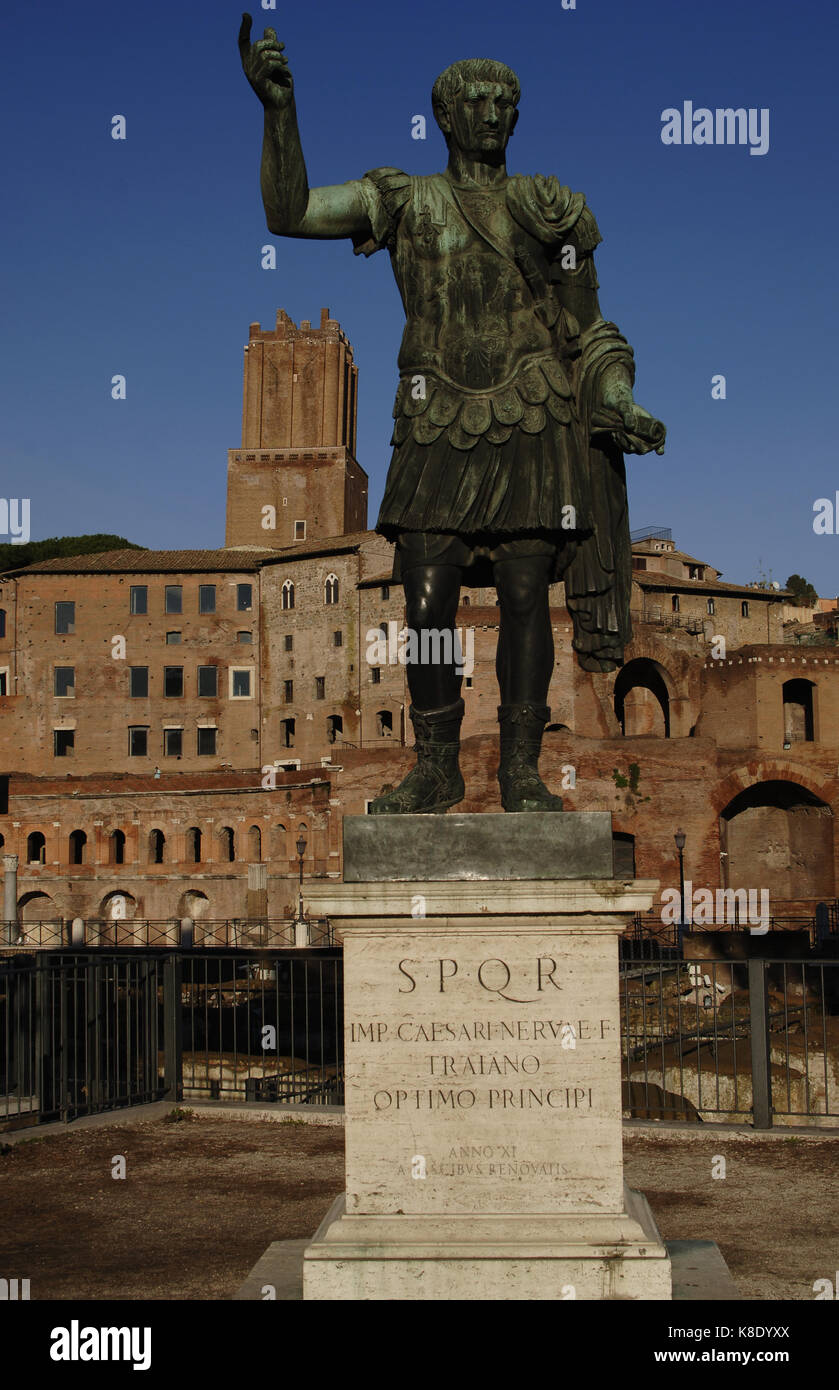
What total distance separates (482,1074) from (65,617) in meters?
57.6

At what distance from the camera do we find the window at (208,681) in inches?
2320

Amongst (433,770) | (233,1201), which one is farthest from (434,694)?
(233,1201)

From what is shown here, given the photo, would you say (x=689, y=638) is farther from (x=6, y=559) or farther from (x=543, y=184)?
(x=543, y=184)

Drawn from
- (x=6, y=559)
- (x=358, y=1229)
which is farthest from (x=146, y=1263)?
(x=6, y=559)

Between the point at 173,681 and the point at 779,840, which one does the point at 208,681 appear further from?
the point at 779,840

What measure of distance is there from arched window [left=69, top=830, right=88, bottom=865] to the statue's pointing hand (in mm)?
49483

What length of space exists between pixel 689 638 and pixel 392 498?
51.1 metres

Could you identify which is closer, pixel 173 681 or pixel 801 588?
pixel 173 681

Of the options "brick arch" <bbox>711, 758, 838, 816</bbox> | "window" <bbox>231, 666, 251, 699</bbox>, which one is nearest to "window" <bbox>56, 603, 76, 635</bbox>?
"window" <bbox>231, 666, 251, 699</bbox>

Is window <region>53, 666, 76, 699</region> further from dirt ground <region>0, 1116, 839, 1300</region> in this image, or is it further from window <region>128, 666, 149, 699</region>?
dirt ground <region>0, 1116, 839, 1300</region>

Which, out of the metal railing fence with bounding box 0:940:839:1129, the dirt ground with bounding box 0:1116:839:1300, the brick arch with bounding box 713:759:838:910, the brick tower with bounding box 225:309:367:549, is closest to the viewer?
the dirt ground with bounding box 0:1116:839:1300

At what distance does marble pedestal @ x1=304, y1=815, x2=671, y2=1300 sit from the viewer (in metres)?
4.35

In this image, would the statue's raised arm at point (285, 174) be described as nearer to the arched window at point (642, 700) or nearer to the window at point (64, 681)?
the arched window at point (642, 700)

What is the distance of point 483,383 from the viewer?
16.1 feet
